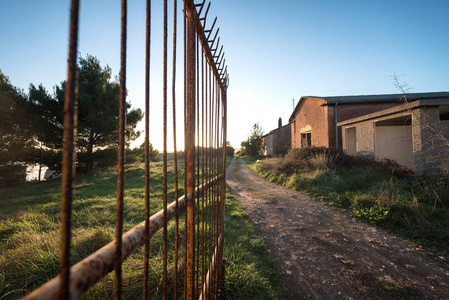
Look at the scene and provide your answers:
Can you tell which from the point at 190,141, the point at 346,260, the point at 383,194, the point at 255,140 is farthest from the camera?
the point at 255,140

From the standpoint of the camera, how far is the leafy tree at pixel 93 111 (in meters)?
9.76

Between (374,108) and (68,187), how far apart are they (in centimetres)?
1590

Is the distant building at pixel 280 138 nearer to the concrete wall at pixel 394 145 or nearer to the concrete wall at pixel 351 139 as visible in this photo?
the concrete wall at pixel 351 139

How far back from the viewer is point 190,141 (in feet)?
3.63

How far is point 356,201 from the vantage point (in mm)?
4656

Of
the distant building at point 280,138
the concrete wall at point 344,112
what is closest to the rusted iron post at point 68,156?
the concrete wall at point 344,112

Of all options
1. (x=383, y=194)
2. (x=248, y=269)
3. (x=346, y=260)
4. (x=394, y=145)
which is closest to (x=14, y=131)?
(x=248, y=269)

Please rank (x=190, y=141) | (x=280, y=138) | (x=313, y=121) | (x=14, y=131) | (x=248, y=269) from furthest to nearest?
(x=280, y=138) < (x=313, y=121) < (x=14, y=131) < (x=248, y=269) < (x=190, y=141)

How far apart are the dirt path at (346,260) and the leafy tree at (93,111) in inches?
395

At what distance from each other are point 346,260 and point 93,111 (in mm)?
12280

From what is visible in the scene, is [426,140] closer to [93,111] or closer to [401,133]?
[401,133]

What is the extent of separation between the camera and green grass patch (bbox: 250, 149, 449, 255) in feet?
11.4

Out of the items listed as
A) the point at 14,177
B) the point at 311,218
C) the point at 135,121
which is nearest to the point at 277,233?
the point at 311,218

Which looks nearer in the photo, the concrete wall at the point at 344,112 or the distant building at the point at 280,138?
the concrete wall at the point at 344,112
